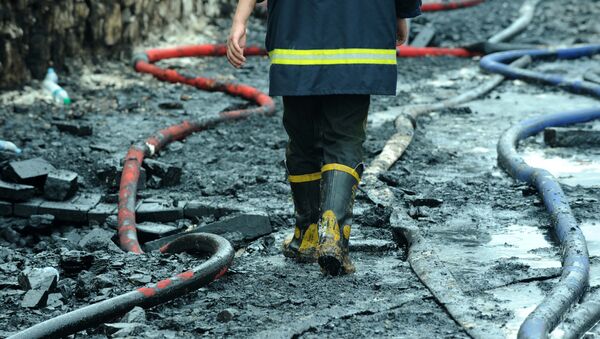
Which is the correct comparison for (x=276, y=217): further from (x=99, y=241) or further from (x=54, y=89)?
(x=54, y=89)

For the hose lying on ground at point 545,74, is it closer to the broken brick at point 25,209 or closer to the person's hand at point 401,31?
the person's hand at point 401,31

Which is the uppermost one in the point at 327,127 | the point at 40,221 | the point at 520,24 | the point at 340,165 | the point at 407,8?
the point at 407,8

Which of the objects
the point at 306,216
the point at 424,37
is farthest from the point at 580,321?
the point at 424,37

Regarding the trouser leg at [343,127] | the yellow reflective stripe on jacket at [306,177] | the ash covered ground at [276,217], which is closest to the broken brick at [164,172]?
the ash covered ground at [276,217]

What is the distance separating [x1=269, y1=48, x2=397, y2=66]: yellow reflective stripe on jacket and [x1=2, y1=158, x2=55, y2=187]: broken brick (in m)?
2.23

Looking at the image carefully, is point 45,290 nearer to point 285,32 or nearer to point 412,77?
point 285,32

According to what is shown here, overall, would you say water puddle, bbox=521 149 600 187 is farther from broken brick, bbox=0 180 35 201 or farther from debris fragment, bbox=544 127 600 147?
broken brick, bbox=0 180 35 201

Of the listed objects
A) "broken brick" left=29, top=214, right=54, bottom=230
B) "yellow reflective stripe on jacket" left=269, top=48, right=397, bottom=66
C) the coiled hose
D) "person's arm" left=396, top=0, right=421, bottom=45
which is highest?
"person's arm" left=396, top=0, right=421, bottom=45

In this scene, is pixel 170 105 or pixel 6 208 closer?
pixel 6 208

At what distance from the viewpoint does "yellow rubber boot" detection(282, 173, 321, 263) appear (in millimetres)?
4371

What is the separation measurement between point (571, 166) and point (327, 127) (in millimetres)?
2556

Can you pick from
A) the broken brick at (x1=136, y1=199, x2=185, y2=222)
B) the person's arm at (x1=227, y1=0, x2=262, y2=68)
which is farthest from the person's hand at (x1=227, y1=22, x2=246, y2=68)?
the broken brick at (x1=136, y1=199, x2=185, y2=222)

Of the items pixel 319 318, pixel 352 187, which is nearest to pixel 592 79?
pixel 352 187

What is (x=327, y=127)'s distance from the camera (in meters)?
4.17
